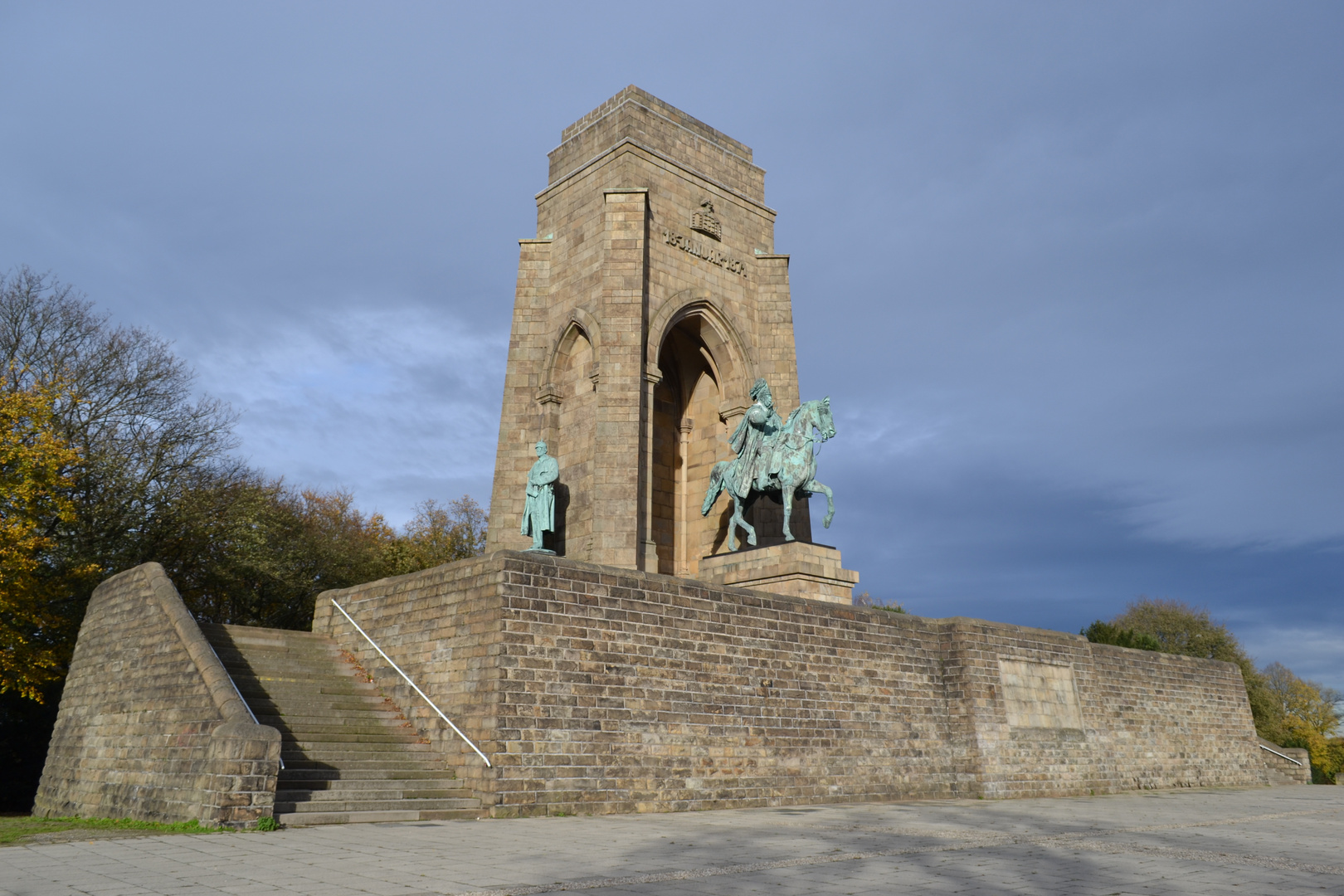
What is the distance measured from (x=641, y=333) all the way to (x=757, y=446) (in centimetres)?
330

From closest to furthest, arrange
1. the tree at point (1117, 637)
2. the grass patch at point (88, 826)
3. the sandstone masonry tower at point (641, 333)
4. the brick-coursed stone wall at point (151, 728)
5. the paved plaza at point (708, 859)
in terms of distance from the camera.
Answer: the paved plaza at point (708, 859), the grass patch at point (88, 826), the brick-coursed stone wall at point (151, 728), the sandstone masonry tower at point (641, 333), the tree at point (1117, 637)

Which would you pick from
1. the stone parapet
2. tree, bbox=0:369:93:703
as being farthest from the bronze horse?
the stone parapet

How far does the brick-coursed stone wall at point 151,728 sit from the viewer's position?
8.78 m

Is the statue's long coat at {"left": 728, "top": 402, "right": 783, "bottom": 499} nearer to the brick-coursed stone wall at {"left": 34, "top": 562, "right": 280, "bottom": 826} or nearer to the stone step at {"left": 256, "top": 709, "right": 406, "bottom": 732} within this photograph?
the stone step at {"left": 256, "top": 709, "right": 406, "bottom": 732}

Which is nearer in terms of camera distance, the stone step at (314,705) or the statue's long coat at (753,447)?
the stone step at (314,705)

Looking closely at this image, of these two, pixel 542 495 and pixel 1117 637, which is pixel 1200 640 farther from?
pixel 542 495

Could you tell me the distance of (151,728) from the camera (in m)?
10.8

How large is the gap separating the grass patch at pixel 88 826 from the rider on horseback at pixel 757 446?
10771 mm

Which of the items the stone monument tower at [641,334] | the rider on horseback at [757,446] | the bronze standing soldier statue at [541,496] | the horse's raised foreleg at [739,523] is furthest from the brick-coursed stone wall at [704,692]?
the stone monument tower at [641,334]

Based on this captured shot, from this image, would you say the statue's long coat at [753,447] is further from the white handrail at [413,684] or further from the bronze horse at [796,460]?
the white handrail at [413,684]

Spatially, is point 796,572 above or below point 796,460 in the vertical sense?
below

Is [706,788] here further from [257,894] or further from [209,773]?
[257,894]

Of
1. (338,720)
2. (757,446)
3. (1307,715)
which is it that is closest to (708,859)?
(338,720)

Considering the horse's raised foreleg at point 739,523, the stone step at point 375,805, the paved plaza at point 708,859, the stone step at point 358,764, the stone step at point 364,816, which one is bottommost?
the paved plaza at point 708,859
